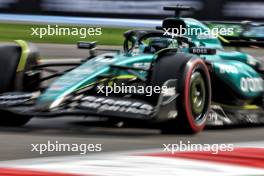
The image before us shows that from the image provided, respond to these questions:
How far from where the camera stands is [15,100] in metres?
7.21

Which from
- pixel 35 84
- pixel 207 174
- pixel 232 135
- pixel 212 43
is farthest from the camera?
pixel 212 43

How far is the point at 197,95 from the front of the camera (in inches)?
286

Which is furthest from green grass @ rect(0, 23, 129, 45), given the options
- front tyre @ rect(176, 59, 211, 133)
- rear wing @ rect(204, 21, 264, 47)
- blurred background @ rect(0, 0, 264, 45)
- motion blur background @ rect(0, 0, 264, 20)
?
front tyre @ rect(176, 59, 211, 133)

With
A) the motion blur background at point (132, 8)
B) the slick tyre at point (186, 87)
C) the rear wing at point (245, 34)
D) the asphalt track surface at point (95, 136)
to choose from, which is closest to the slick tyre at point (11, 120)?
the asphalt track surface at point (95, 136)

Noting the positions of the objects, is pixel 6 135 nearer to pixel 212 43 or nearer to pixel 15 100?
pixel 15 100

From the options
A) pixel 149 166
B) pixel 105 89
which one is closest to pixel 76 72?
pixel 105 89

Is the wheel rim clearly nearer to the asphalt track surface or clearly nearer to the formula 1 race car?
the formula 1 race car

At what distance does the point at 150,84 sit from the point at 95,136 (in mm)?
678

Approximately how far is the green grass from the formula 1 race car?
8852 mm

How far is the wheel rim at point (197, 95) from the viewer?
7176 mm

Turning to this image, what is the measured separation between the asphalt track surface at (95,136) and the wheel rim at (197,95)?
0.66ft

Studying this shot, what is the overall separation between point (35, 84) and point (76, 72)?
84 cm

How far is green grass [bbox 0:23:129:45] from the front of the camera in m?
17.4

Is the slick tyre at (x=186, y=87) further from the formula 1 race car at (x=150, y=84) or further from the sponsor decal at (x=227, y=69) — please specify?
the sponsor decal at (x=227, y=69)
